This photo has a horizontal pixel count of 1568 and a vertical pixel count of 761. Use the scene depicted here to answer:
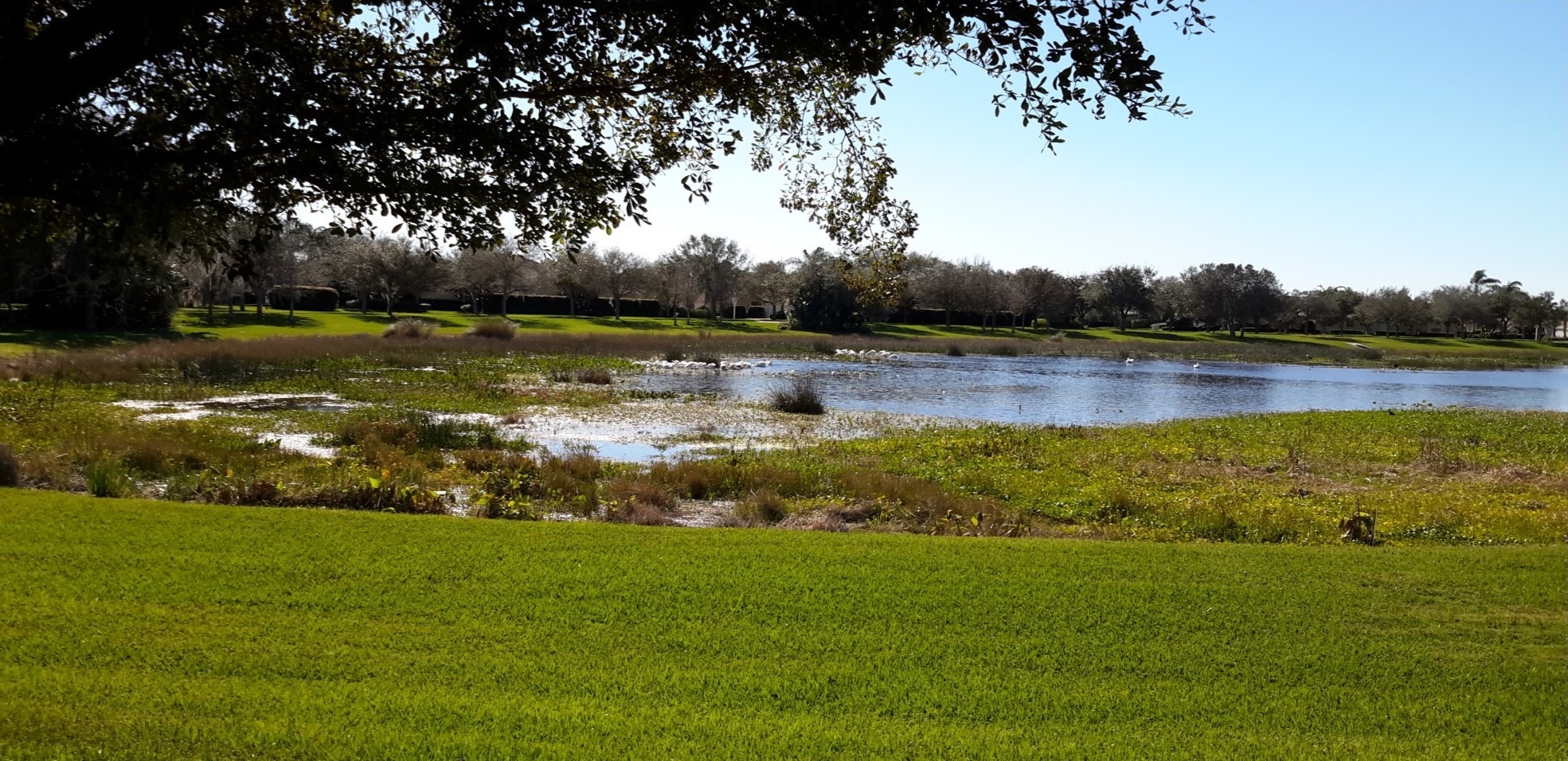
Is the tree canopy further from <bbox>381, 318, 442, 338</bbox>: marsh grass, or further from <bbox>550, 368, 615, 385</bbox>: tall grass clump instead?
<bbox>381, 318, 442, 338</bbox>: marsh grass

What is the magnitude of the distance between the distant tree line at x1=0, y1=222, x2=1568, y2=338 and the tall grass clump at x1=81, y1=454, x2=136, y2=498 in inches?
1578

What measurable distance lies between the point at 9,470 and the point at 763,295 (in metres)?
101

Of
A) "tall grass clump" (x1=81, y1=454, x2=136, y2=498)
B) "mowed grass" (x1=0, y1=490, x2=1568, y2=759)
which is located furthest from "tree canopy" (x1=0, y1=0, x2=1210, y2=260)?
"tall grass clump" (x1=81, y1=454, x2=136, y2=498)

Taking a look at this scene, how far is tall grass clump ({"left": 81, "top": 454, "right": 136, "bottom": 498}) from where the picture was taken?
12.6 meters

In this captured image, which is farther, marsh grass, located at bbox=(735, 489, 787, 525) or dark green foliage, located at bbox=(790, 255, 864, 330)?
dark green foliage, located at bbox=(790, 255, 864, 330)

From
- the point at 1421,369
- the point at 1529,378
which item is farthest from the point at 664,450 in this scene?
the point at 1421,369

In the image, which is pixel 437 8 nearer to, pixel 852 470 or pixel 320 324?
pixel 852 470

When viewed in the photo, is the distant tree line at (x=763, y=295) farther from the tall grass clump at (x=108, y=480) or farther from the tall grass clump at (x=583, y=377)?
the tall grass clump at (x=108, y=480)

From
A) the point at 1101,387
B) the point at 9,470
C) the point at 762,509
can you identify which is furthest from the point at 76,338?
the point at 1101,387

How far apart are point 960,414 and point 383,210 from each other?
26.3m

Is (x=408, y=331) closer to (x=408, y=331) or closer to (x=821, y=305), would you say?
(x=408, y=331)

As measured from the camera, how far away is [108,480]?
12.7 m

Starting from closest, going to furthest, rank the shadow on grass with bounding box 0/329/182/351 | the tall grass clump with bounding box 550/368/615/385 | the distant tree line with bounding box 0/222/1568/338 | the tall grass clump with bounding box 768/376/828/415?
1. the tall grass clump with bounding box 768/376/828/415
2. the tall grass clump with bounding box 550/368/615/385
3. the shadow on grass with bounding box 0/329/182/351
4. the distant tree line with bounding box 0/222/1568/338

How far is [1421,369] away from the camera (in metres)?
67.9
